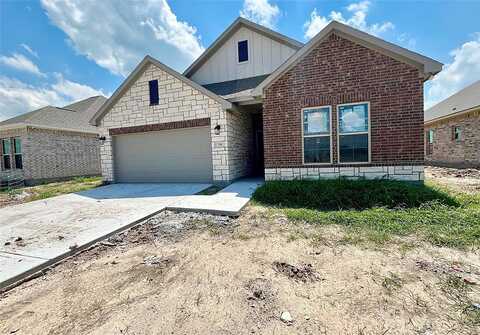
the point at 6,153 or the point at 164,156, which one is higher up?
the point at 6,153

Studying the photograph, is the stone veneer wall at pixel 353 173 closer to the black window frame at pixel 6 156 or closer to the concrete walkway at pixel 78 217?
the concrete walkway at pixel 78 217

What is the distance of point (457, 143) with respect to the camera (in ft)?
46.8

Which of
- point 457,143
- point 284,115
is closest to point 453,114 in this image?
point 457,143

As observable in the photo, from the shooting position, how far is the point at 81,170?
50.9 feet

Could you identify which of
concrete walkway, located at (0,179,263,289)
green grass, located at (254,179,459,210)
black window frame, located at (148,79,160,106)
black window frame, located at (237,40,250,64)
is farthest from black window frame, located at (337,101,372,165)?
black window frame, located at (148,79,160,106)

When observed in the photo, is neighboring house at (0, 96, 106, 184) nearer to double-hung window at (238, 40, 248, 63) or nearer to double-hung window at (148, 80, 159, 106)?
double-hung window at (148, 80, 159, 106)

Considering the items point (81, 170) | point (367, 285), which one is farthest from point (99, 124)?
point (367, 285)

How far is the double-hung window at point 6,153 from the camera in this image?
13898 millimetres

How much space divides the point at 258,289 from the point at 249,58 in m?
11.5

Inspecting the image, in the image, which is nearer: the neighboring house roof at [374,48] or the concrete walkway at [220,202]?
the concrete walkway at [220,202]

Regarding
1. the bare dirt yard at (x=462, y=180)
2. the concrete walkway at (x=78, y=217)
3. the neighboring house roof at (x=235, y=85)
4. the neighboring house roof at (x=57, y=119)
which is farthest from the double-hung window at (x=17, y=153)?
the bare dirt yard at (x=462, y=180)

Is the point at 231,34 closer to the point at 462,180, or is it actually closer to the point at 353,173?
the point at 353,173

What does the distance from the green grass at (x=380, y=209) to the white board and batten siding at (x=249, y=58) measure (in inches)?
281

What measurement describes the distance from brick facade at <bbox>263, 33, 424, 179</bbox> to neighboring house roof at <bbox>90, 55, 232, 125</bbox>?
2165 mm
